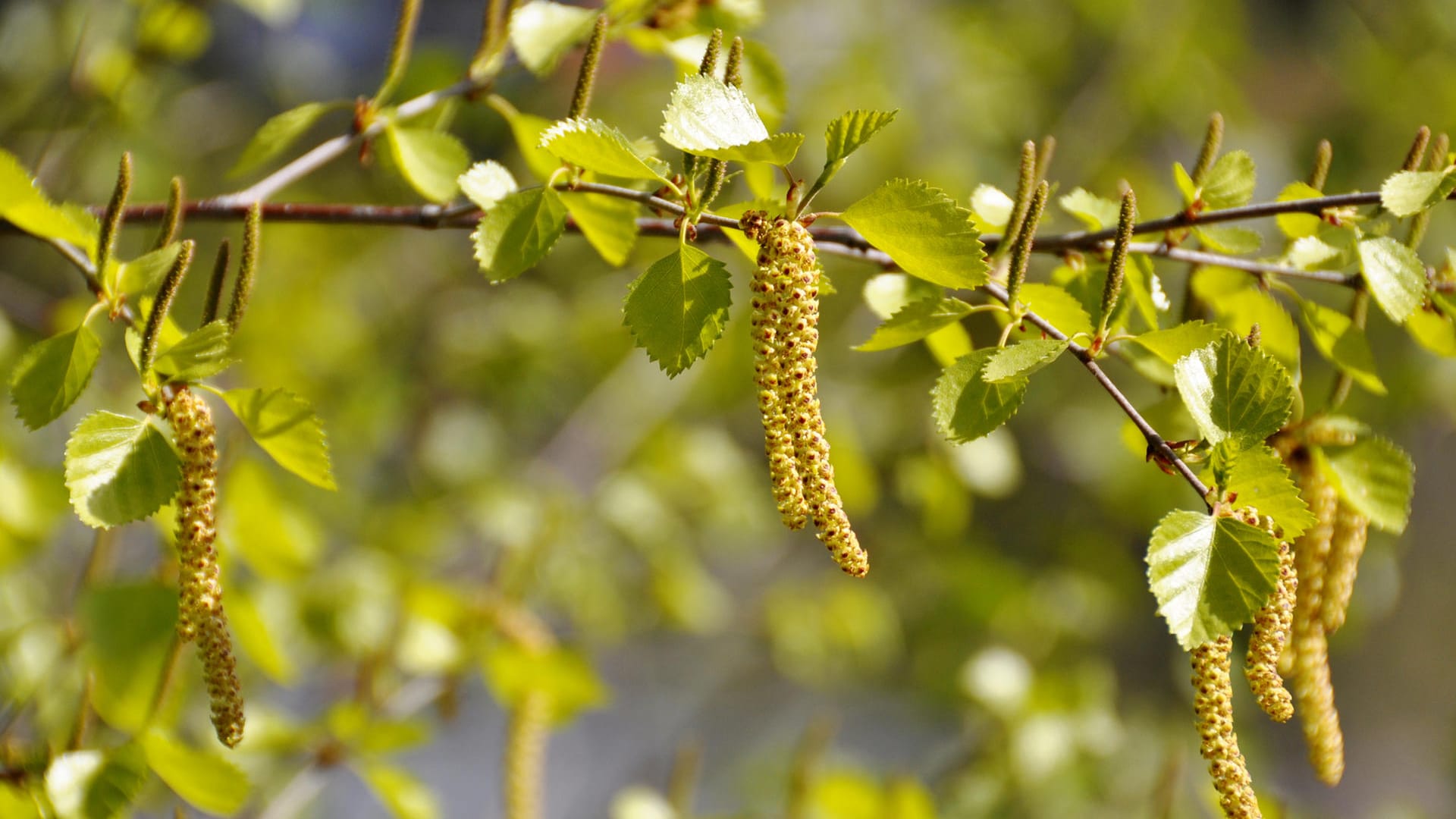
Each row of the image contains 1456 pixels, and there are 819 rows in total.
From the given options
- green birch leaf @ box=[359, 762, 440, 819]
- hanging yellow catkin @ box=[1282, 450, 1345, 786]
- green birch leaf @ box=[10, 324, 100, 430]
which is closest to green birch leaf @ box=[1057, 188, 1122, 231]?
hanging yellow catkin @ box=[1282, 450, 1345, 786]

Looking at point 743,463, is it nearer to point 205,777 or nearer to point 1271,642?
point 205,777

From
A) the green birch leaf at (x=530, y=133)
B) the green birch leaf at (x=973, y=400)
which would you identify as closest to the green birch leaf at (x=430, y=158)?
the green birch leaf at (x=530, y=133)

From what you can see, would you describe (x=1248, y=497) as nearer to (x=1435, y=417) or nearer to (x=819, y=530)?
(x=819, y=530)

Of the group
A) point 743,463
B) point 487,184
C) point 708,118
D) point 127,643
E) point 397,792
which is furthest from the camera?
point 743,463

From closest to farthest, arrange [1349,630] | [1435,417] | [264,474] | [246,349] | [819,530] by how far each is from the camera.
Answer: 1. [819,530]
2. [264,474]
3. [246,349]
4. [1349,630]
5. [1435,417]

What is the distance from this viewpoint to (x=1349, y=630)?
137 cm

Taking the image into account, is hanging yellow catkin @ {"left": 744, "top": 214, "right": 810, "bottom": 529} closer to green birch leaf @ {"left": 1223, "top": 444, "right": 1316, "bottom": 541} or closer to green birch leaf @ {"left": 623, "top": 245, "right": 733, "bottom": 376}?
Answer: green birch leaf @ {"left": 623, "top": 245, "right": 733, "bottom": 376}

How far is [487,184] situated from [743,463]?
0.92m

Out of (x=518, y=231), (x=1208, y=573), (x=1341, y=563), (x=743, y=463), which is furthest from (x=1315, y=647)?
(x=743, y=463)

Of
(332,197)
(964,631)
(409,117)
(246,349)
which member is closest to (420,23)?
(332,197)

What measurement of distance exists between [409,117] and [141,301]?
7.2 inches

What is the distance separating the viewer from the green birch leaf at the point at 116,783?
1.50 ft

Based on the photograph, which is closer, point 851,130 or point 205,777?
point 851,130

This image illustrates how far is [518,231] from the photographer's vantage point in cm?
41
